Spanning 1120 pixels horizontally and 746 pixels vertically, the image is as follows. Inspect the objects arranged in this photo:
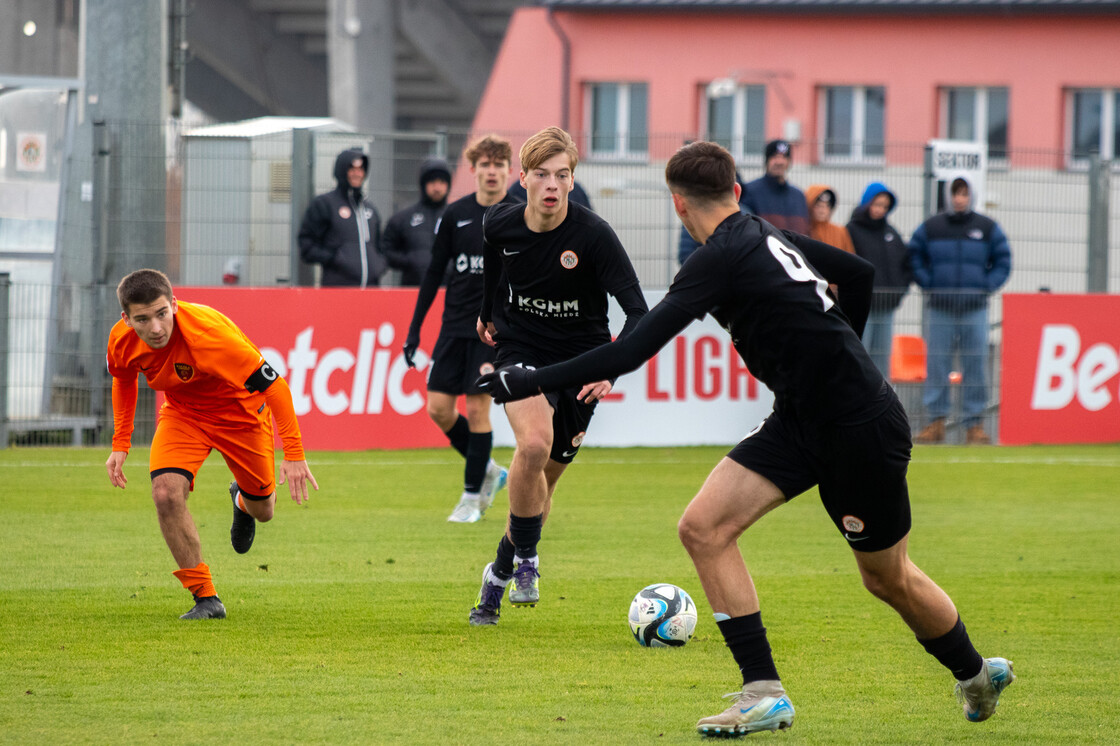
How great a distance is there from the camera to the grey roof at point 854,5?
27359 millimetres

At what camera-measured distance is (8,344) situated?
13242mm

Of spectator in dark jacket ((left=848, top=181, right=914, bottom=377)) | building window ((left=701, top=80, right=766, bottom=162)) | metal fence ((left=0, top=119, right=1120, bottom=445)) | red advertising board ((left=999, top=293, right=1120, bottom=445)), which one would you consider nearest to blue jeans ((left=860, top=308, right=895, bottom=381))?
spectator in dark jacket ((left=848, top=181, right=914, bottom=377))

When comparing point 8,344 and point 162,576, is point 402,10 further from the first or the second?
point 162,576

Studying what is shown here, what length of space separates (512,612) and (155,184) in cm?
904

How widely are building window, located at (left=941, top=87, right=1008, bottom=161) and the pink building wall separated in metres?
0.18

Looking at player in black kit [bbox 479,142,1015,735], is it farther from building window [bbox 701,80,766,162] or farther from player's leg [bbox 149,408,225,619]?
building window [bbox 701,80,766,162]

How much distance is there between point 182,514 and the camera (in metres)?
6.49

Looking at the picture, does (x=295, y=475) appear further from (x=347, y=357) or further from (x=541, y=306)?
(x=347, y=357)

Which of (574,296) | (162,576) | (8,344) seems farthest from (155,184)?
(574,296)

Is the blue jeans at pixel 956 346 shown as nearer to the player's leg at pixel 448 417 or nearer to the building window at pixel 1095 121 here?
the player's leg at pixel 448 417

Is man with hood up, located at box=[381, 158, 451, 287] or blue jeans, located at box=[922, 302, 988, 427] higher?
man with hood up, located at box=[381, 158, 451, 287]

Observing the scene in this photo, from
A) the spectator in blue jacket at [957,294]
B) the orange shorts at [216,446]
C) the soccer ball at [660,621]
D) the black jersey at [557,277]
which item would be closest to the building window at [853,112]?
the spectator in blue jacket at [957,294]

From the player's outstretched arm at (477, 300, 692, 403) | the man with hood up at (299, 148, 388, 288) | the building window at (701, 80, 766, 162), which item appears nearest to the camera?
the player's outstretched arm at (477, 300, 692, 403)

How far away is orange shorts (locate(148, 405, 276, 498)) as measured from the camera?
21.9ft
